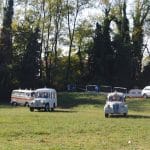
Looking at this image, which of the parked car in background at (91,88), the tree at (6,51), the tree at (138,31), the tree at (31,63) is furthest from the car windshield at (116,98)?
the tree at (138,31)

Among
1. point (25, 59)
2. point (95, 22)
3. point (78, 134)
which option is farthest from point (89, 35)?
point (78, 134)

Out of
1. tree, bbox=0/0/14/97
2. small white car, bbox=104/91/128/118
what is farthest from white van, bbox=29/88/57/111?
tree, bbox=0/0/14/97

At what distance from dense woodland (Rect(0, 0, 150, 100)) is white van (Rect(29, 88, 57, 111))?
2982 cm

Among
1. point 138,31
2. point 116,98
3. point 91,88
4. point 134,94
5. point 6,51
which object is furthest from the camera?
point 138,31

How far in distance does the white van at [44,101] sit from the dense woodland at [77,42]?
29.8 meters

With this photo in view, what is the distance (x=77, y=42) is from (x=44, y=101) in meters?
46.2

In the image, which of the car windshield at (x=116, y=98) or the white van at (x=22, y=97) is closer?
the car windshield at (x=116, y=98)

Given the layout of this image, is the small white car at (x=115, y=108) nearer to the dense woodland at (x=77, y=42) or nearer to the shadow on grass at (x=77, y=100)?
the shadow on grass at (x=77, y=100)

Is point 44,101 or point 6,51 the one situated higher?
point 6,51

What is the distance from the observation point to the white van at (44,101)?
5553 centimetres

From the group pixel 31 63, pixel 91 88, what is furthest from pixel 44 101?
pixel 91 88

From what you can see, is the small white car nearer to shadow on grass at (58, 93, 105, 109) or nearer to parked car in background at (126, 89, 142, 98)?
shadow on grass at (58, 93, 105, 109)

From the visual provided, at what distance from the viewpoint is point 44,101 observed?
182ft

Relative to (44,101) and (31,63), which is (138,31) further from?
(44,101)
